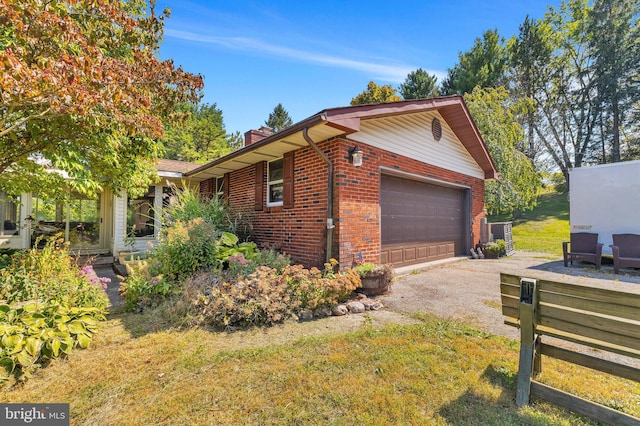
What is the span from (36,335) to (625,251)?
1131 cm

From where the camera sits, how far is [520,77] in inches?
866

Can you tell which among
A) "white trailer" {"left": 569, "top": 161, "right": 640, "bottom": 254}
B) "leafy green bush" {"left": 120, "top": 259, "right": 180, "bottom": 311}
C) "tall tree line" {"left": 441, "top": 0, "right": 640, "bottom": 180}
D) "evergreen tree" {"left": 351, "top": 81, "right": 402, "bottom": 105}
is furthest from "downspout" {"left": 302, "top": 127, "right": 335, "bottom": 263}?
"tall tree line" {"left": 441, "top": 0, "right": 640, "bottom": 180}

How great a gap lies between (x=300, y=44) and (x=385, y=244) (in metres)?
5.25

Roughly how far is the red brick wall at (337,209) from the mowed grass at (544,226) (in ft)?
30.1

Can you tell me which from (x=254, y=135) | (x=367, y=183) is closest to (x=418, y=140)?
(x=367, y=183)

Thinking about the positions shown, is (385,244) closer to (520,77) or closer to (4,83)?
(4,83)

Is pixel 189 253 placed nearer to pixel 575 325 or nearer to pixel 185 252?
pixel 185 252

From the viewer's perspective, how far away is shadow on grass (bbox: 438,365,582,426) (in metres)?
1.96

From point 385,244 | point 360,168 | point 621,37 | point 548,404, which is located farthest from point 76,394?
point 621,37

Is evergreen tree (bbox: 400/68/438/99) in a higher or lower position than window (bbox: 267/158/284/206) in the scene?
higher

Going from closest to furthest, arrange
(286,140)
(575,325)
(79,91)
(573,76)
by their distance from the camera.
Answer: (575,325) < (79,91) < (286,140) < (573,76)

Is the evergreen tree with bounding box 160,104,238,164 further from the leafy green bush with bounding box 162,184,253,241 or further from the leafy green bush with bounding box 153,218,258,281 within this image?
the leafy green bush with bounding box 153,218,258,281

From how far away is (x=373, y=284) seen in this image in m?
4.93

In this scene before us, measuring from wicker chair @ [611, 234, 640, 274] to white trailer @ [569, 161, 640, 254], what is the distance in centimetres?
80
